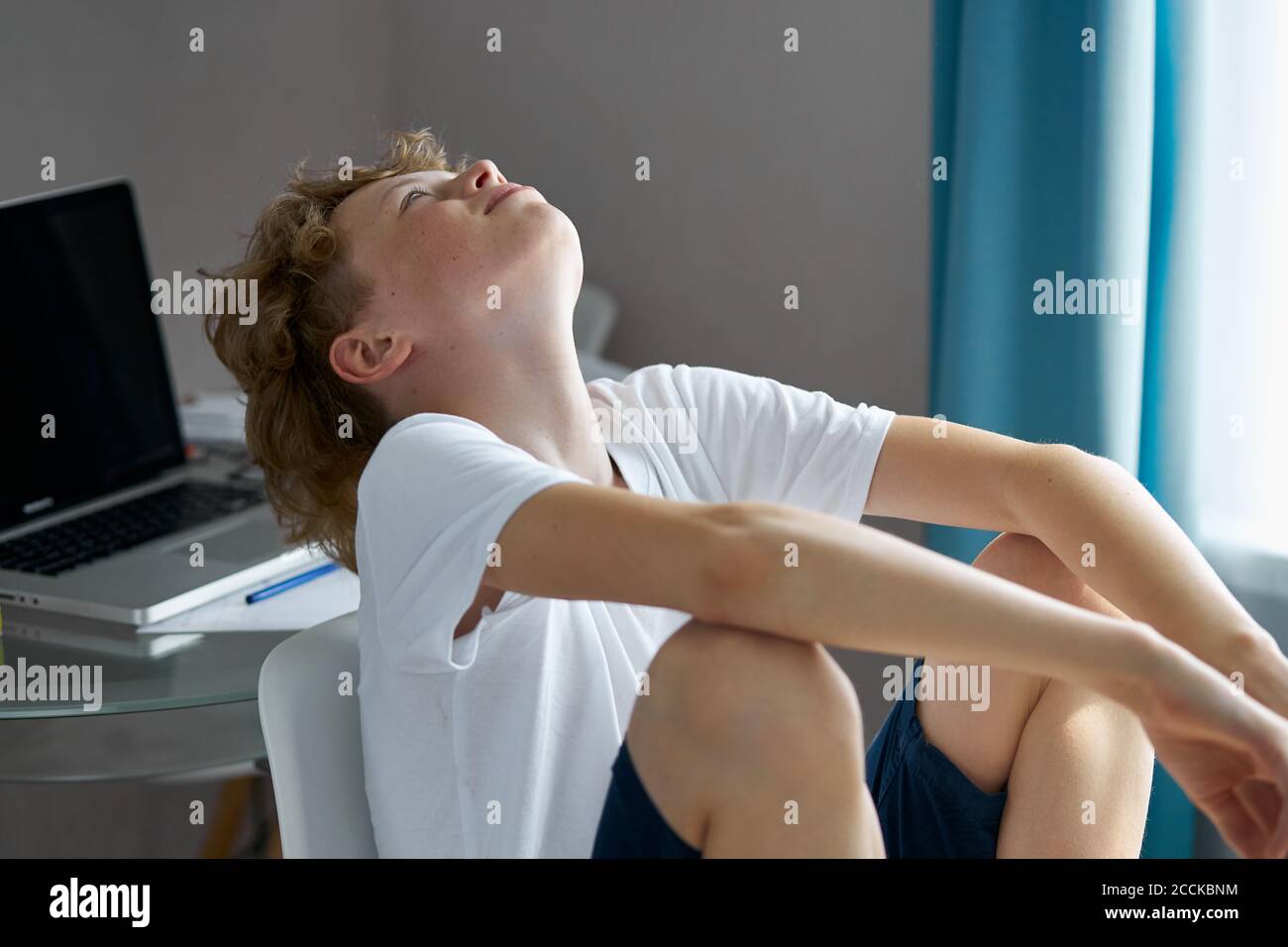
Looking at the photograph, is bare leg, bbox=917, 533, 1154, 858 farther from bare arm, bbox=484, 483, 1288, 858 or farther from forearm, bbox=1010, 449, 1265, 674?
bare arm, bbox=484, 483, 1288, 858

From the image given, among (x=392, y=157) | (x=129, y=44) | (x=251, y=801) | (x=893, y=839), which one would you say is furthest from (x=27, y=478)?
(x=893, y=839)

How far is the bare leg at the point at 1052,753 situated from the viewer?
43.3 inches

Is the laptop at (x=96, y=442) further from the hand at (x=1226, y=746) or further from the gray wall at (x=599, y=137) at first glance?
the hand at (x=1226, y=746)

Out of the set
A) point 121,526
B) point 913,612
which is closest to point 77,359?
point 121,526

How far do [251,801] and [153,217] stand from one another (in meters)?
0.90

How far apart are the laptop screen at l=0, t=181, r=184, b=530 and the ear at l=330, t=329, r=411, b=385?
556 mm

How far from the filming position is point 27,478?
155cm

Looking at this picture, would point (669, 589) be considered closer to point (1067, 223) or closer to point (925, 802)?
point (925, 802)

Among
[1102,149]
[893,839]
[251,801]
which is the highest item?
[1102,149]

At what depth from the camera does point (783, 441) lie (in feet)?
4.19

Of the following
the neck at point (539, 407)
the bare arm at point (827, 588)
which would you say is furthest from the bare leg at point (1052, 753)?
the neck at point (539, 407)

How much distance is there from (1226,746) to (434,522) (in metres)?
0.53

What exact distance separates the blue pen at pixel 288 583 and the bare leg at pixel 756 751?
591 mm
